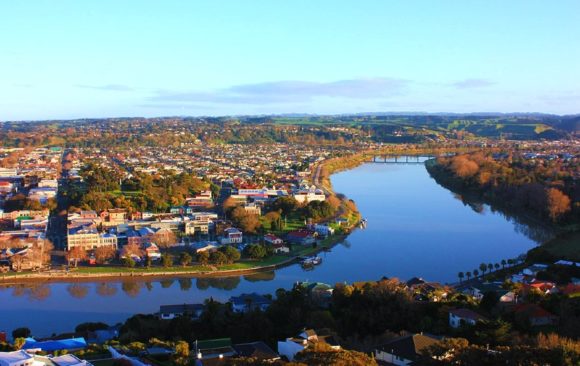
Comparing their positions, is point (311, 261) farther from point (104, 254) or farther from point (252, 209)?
point (252, 209)

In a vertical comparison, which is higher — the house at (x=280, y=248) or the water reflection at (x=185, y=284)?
the house at (x=280, y=248)

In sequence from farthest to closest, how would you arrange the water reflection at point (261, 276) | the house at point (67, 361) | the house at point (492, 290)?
the water reflection at point (261, 276), the house at point (492, 290), the house at point (67, 361)

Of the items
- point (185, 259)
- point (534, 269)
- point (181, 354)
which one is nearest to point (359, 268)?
point (534, 269)

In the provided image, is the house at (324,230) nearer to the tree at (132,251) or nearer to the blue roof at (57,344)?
the tree at (132,251)

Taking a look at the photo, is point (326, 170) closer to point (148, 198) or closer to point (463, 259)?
point (148, 198)

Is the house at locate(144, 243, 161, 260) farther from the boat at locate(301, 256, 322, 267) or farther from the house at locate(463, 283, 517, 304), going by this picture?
the house at locate(463, 283, 517, 304)

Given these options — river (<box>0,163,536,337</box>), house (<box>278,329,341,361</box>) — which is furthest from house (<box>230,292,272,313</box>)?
house (<box>278,329,341,361</box>)

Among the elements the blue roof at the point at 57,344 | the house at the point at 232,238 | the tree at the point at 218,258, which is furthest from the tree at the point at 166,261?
the blue roof at the point at 57,344
